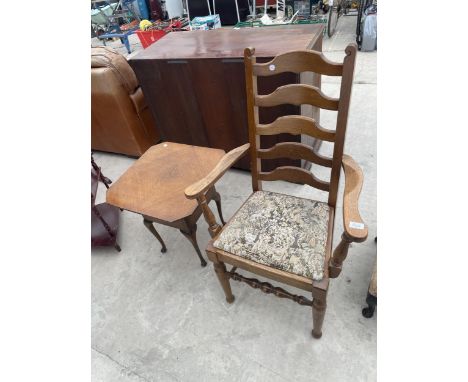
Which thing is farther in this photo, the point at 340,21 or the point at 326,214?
the point at 340,21

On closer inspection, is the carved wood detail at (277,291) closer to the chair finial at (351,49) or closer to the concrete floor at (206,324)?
the concrete floor at (206,324)

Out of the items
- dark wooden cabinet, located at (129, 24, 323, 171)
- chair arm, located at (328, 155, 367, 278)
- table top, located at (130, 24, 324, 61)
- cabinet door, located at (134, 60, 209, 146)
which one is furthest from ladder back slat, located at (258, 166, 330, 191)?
cabinet door, located at (134, 60, 209, 146)

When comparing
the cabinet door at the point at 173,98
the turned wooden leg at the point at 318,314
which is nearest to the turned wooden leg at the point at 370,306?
the turned wooden leg at the point at 318,314

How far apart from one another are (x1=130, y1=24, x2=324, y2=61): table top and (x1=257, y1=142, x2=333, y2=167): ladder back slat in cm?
61

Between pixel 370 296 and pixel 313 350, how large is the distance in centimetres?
38

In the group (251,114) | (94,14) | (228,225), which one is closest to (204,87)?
(251,114)

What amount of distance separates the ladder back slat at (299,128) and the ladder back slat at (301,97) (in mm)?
79

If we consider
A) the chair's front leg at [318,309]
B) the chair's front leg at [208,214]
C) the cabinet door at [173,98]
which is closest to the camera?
the chair's front leg at [318,309]

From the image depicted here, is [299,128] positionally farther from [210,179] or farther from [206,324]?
[206,324]

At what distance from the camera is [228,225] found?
1271mm

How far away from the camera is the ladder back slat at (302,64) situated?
1.00m

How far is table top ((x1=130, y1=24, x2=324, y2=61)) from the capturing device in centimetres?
165

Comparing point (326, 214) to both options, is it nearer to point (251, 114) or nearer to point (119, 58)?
point (251, 114)

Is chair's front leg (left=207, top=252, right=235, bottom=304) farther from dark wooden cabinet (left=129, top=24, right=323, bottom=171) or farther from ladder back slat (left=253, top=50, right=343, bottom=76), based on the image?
dark wooden cabinet (left=129, top=24, right=323, bottom=171)
